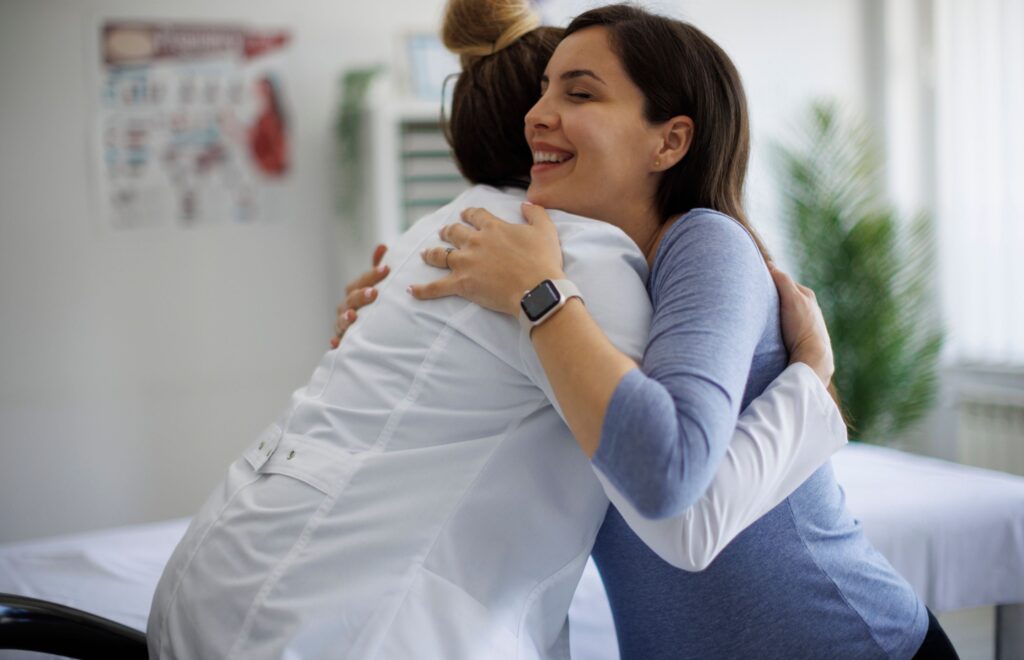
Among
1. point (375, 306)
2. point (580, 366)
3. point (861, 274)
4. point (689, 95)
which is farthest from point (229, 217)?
point (580, 366)

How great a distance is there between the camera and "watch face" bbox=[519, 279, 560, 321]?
0.96 m

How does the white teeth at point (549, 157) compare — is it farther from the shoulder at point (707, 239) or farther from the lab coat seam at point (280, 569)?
the lab coat seam at point (280, 569)

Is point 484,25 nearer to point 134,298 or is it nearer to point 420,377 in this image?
point 420,377

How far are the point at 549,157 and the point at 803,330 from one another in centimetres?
40

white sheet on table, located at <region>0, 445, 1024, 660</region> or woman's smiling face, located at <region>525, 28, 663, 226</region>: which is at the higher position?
woman's smiling face, located at <region>525, 28, 663, 226</region>

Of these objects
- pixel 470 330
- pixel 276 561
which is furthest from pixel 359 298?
pixel 276 561

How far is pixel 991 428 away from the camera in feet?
12.6

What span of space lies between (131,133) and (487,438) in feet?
10.2

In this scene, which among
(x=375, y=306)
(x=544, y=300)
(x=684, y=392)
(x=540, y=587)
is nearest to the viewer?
(x=684, y=392)

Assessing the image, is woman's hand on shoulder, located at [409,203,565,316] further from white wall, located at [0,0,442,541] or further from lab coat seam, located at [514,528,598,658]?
white wall, located at [0,0,442,541]

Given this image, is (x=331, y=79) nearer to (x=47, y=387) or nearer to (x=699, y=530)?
(x=47, y=387)

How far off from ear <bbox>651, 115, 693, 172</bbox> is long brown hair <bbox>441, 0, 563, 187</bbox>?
0.63ft

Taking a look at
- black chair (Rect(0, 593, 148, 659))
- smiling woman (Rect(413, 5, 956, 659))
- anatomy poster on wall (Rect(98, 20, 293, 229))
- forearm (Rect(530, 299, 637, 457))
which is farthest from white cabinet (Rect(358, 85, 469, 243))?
forearm (Rect(530, 299, 637, 457))

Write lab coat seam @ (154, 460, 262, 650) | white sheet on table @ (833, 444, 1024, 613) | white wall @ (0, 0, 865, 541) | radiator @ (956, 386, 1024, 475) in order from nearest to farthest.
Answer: lab coat seam @ (154, 460, 262, 650) < white sheet on table @ (833, 444, 1024, 613) < white wall @ (0, 0, 865, 541) < radiator @ (956, 386, 1024, 475)
